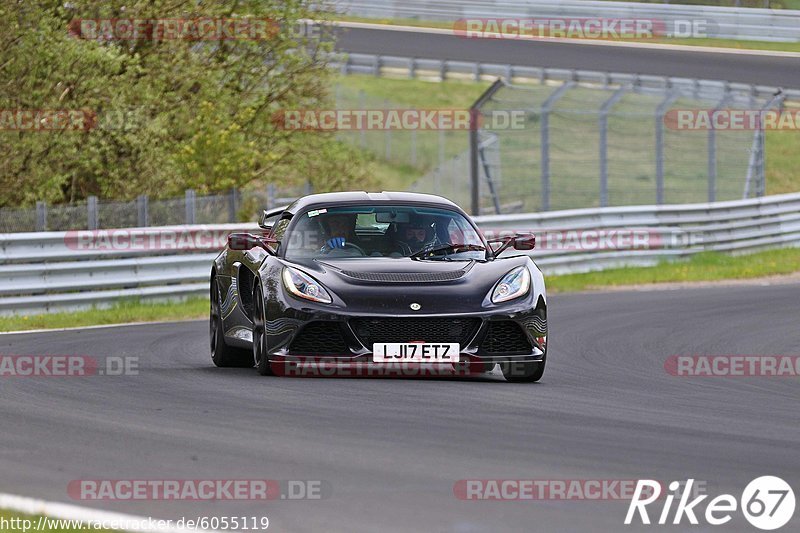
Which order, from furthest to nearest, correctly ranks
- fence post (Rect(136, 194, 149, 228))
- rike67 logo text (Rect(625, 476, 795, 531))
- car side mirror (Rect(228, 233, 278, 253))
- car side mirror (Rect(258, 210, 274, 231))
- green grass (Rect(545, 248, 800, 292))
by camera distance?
green grass (Rect(545, 248, 800, 292)), fence post (Rect(136, 194, 149, 228)), car side mirror (Rect(258, 210, 274, 231)), car side mirror (Rect(228, 233, 278, 253)), rike67 logo text (Rect(625, 476, 795, 531))

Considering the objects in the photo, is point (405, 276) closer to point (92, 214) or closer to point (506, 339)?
point (506, 339)

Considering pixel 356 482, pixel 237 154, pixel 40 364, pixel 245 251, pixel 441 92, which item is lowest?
pixel 441 92

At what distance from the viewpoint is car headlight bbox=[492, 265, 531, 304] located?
10.6 m

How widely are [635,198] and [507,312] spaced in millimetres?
26393

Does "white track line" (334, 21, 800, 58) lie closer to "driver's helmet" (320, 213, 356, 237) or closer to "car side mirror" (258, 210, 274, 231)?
Answer: "car side mirror" (258, 210, 274, 231)

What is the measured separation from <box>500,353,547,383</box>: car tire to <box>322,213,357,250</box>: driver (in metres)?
1.51

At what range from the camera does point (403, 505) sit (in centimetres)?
611

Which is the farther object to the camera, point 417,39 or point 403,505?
point 417,39

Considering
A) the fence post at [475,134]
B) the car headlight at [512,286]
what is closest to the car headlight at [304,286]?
the car headlight at [512,286]

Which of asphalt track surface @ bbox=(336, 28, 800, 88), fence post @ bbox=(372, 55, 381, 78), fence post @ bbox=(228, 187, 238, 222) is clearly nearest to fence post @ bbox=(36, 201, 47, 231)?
fence post @ bbox=(228, 187, 238, 222)

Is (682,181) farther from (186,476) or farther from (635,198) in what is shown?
(186,476)

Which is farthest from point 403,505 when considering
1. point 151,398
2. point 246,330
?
point 246,330

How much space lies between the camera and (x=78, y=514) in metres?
5.89

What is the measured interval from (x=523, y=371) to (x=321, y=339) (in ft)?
4.77
